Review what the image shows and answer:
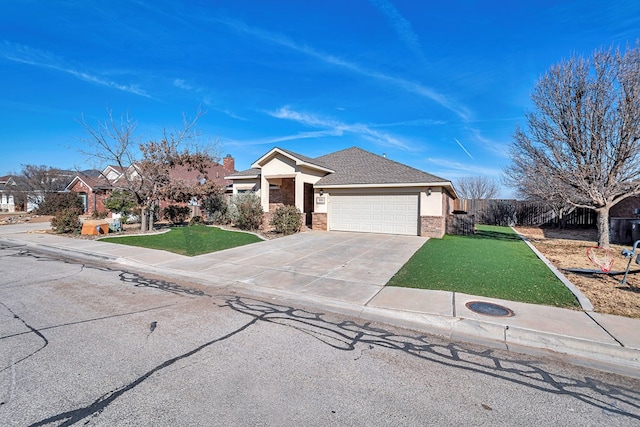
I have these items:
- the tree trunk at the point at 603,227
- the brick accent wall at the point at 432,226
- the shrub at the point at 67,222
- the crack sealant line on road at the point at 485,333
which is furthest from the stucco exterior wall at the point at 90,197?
the tree trunk at the point at 603,227

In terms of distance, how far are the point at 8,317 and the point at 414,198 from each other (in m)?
14.7

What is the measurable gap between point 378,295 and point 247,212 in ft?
39.3

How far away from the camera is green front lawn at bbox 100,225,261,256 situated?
448 inches

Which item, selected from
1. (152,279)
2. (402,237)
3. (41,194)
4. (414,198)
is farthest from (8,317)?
(41,194)

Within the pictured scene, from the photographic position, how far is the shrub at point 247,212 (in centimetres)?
1708

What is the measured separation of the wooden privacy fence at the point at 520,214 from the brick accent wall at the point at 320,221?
1078 cm

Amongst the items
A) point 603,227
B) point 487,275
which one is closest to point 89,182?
point 487,275

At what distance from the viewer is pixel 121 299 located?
5980 mm

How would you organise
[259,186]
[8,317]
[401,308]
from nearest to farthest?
[8,317], [401,308], [259,186]

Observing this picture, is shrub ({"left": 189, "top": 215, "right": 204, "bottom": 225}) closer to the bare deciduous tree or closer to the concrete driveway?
the concrete driveway

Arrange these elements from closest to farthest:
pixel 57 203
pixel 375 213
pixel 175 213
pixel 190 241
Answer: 1. pixel 190 241
2. pixel 375 213
3. pixel 175 213
4. pixel 57 203

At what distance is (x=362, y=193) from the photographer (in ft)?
56.5

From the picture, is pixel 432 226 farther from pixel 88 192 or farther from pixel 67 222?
pixel 88 192

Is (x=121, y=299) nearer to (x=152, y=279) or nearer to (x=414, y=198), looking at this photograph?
(x=152, y=279)
